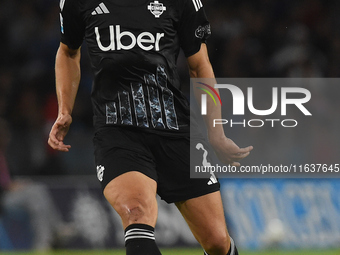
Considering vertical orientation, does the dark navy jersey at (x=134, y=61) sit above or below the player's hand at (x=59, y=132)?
above

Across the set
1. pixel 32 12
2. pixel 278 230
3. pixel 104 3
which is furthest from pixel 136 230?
pixel 32 12

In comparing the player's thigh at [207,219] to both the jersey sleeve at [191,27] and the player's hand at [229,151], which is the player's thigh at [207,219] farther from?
the jersey sleeve at [191,27]

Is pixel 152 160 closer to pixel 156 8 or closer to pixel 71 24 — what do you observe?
pixel 156 8

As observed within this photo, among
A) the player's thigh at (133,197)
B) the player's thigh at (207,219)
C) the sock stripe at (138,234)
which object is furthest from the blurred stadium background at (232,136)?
the sock stripe at (138,234)

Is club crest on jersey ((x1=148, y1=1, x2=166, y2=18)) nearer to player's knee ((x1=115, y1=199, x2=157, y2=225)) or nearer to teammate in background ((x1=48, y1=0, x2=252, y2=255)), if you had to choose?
teammate in background ((x1=48, y1=0, x2=252, y2=255))

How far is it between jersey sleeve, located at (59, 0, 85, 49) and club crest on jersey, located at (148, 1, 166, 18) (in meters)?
0.47

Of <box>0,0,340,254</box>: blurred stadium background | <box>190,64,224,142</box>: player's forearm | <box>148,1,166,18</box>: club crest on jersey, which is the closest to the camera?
<box>148,1,166,18</box>: club crest on jersey

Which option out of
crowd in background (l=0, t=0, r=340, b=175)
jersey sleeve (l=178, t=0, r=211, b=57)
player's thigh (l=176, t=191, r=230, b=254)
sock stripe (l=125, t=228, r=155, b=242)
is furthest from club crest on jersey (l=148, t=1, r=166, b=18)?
crowd in background (l=0, t=0, r=340, b=175)

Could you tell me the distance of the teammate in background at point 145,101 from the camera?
12.4ft

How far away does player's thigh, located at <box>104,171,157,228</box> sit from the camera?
11.0 feet

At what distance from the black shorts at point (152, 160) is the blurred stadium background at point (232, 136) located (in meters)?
3.53

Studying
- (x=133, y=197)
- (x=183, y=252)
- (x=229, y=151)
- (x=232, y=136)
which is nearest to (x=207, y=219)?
(x=229, y=151)

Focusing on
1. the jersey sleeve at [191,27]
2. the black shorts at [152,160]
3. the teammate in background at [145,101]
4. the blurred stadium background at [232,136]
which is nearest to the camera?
the black shorts at [152,160]

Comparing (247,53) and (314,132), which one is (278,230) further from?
(247,53)
